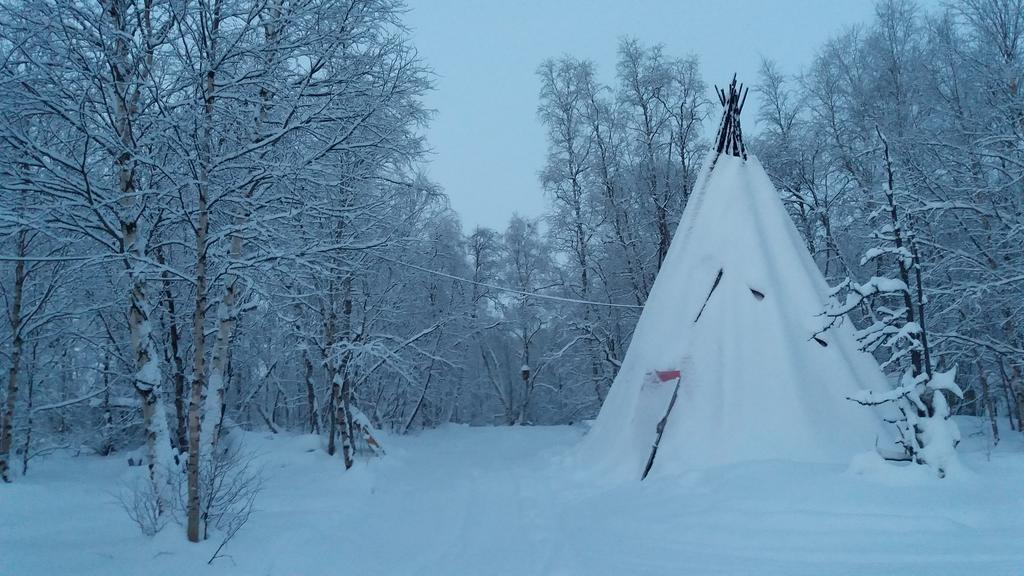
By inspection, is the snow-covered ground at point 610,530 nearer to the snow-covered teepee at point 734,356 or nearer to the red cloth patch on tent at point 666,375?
the snow-covered teepee at point 734,356

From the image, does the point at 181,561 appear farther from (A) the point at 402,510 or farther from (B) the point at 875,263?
(B) the point at 875,263

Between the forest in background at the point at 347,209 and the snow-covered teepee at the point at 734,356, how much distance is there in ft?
5.39

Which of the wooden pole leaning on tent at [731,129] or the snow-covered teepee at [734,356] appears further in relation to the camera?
the wooden pole leaning on tent at [731,129]

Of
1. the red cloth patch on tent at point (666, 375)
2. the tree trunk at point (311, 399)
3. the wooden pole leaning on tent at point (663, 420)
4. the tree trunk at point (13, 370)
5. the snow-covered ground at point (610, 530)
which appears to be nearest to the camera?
the snow-covered ground at point (610, 530)

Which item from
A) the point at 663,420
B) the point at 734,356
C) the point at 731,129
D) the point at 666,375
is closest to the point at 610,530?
the point at 663,420

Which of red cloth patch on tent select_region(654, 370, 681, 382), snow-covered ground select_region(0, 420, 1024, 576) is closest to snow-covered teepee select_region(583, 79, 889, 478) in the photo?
red cloth patch on tent select_region(654, 370, 681, 382)

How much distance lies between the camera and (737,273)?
10812mm

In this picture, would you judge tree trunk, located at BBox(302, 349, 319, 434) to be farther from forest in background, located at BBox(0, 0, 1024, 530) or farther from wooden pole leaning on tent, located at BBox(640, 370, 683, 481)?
wooden pole leaning on tent, located at BBox(640, 370, 683, 481)

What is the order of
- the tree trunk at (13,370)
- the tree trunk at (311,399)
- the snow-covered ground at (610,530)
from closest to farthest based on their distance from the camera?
1. the snow-covered ground at (610,530)
2. the tree trunk at (13,370)
3. the tree trunk at (311,399)

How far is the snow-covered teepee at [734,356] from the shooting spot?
910 cm

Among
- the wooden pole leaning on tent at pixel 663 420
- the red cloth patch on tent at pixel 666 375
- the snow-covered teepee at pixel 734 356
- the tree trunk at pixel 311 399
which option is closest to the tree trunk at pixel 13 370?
the tree trunk at pixel 311 399

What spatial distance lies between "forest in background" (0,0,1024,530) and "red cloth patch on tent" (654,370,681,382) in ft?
9.94

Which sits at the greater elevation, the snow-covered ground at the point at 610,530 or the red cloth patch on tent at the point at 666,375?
the red cloth patch on tent at the point at 666,375

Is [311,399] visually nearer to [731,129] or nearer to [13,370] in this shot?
[13,370]
